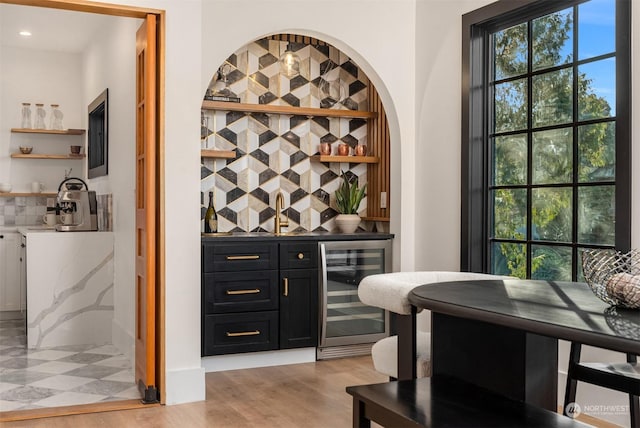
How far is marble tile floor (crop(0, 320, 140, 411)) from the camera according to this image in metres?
3.81

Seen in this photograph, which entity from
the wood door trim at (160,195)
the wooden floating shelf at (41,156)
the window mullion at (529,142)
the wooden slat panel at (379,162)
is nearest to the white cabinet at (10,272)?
the wooden floating shelf at (41,156)

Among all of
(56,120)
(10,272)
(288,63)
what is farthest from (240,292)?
(56,120)

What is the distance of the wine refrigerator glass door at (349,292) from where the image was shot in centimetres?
462

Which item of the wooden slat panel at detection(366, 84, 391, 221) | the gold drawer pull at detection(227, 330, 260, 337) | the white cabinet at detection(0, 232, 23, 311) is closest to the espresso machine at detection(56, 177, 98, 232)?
the white cabinet at detection(0, 232, 23, 311)

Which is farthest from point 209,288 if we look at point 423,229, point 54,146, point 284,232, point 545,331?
point 54,146

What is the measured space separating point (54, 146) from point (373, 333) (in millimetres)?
4099

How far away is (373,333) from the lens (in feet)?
15.8

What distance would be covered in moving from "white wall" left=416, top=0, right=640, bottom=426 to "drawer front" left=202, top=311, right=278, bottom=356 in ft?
3.60

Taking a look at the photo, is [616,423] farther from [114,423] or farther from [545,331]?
[114,423]

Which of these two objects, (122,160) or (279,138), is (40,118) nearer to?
(122,160)

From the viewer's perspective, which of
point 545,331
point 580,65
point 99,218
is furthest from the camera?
A: point 99,218

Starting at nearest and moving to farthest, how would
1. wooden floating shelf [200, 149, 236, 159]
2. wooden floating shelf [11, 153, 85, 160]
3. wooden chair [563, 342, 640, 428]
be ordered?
1. wooden chair [563, 342, 640, 428]
2. wooden floating shelf [200, 149, 236, 159]
3. wooden floating shelf [11, 153, 85, 160]

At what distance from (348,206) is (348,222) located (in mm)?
142

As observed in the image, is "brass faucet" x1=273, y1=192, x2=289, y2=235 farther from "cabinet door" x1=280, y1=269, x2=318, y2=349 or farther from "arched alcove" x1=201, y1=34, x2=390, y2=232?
"cabinet door" x1=280, y1=269, x2=318, y2=349
